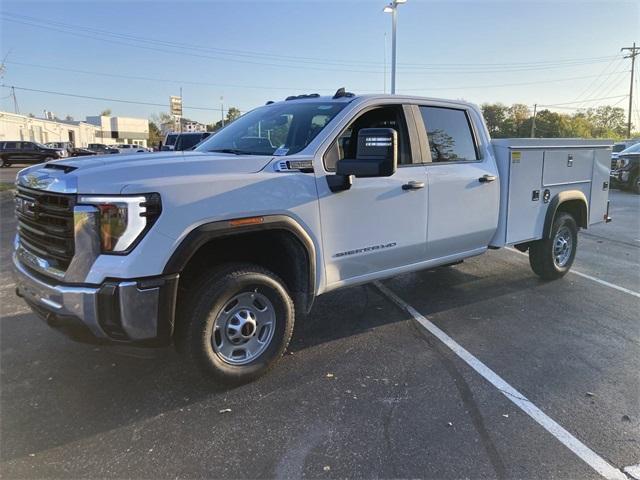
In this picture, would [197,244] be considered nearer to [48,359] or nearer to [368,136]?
[368,136]

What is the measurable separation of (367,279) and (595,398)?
72.8 inches

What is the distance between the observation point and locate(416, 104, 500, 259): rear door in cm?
453

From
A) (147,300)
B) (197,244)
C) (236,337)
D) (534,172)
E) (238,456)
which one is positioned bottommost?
(238,456)

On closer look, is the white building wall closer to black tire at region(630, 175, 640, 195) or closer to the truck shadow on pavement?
black tire at region(630, 175, 640, 195)

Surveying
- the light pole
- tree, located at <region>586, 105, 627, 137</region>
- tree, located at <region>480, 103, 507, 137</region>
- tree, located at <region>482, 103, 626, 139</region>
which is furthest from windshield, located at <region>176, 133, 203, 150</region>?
tree, located at <region>586, 105, 627, 137</region>

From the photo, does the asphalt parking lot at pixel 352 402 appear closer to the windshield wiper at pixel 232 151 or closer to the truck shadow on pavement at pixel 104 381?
the truck shadow on pavement at pixel 104 381

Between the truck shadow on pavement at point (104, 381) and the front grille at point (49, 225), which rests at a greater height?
the front grille at point (49, 225)

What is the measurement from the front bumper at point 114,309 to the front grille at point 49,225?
18 centimetres

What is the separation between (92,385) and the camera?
3492 mm

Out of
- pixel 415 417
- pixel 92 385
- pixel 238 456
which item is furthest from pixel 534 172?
pixel 92 385

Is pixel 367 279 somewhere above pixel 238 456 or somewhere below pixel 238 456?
above

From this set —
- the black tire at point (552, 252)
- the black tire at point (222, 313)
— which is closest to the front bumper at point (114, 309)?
the black tire at point (222, 313)

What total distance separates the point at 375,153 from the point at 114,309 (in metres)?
1.94

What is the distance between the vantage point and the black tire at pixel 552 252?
5910 mm
